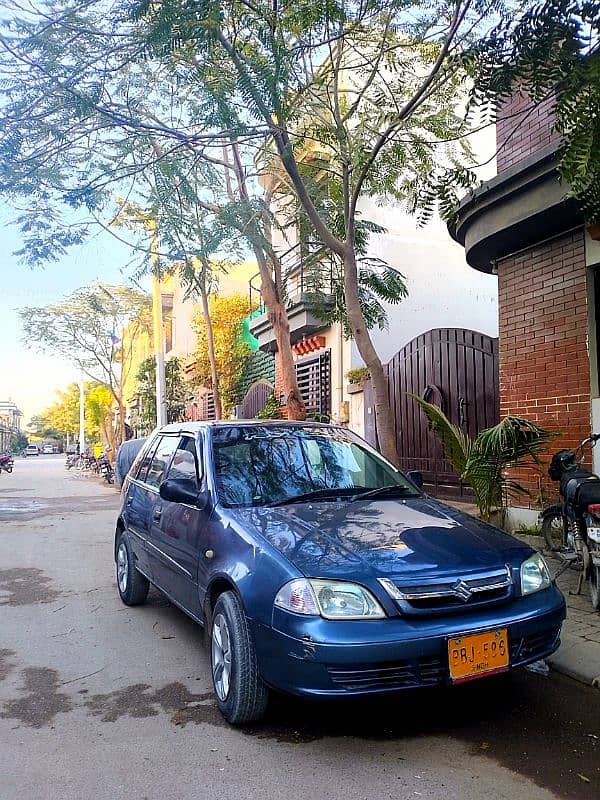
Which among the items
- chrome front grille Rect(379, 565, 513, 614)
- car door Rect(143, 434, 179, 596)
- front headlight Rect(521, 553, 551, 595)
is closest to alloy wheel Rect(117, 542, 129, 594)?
car door Rect(143, 434, 179, 596)

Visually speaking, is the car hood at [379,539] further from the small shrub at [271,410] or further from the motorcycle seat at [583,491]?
the small shrub at [271,410]

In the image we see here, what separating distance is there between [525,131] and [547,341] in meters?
2.50

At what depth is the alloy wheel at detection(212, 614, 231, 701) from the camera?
3.66 metres

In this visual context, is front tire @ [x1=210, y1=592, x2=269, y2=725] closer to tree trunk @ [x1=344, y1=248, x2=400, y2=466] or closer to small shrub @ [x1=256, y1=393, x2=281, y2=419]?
tree trunk @ [x1=344, y1=248, x2=400, y2=466]

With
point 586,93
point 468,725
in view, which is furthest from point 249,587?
point 586,93

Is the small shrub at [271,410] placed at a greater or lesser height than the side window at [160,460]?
greater

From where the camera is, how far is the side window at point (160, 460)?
5.54m

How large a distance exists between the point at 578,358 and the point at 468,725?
4910mm

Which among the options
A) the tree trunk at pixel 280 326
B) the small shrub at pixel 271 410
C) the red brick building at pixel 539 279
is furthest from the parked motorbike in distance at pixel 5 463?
the red brick building at pixel 539 279

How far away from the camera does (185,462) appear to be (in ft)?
16.8

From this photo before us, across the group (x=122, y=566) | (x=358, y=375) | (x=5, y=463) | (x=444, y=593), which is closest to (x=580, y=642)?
(x=444, y=593)

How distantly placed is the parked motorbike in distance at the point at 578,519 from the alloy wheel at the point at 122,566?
3.66m

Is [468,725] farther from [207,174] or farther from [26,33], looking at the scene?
[207,174]

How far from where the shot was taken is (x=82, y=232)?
8.98 meters
